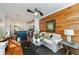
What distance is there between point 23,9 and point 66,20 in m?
0.73

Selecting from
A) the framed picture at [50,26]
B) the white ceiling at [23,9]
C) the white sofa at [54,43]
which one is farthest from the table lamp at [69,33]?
the white ceiling at [23,9]

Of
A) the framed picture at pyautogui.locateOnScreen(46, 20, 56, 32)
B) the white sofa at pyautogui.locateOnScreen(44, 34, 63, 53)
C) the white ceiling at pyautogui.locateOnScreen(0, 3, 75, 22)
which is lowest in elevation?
the white sofa at pyautogui.locateOnScreen(44, 34, 63, 53)

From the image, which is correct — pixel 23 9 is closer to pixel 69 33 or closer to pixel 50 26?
pixel 50 26

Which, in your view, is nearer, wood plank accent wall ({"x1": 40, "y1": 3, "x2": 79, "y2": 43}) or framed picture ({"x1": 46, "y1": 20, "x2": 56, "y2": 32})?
wood plank accent wall ({"x1": 40, "y1": 3, "x2": 79, "y2": 43})

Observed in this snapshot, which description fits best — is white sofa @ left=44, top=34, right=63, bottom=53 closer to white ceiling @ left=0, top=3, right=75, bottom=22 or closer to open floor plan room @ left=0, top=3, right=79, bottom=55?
open floor plan room @ left=0, top=3, right=79, bottom=55

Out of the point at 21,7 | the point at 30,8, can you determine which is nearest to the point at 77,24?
the point at 30,8

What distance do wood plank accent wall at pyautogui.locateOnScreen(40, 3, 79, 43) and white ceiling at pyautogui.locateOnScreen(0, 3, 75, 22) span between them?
0.32 feet

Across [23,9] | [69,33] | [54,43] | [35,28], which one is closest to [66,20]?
[69,33]

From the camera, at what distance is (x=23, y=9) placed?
2.06 metres

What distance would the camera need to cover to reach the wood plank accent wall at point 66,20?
196 centimetres

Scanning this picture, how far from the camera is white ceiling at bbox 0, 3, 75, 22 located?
2.03 m

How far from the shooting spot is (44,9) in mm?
2070

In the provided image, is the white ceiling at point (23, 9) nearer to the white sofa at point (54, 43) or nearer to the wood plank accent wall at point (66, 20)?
the wood plank accent wall at point (66, 20)

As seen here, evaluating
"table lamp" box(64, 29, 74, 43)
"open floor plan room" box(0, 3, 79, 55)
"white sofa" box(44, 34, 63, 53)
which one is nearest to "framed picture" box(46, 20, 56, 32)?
"open floor plan room" box(0, 3, 79, 55)
